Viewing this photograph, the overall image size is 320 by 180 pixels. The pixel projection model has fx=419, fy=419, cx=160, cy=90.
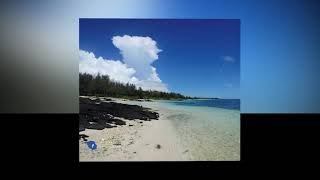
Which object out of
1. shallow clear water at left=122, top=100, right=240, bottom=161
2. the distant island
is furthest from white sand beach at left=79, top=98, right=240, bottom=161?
the distant island

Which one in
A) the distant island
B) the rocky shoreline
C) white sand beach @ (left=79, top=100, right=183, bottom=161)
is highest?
the distant island

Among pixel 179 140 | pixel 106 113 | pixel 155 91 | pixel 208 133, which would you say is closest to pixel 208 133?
pixel 208 133

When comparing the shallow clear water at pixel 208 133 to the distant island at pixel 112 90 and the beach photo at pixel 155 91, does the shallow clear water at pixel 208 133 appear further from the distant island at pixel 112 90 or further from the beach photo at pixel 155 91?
the distant island at pixel 112 90

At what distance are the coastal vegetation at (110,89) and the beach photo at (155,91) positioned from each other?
0.4 inches

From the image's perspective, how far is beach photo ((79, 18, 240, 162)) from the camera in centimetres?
432

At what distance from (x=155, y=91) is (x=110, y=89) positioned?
0.47m

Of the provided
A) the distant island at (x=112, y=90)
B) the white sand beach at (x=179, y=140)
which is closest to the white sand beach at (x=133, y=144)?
the white sand beach at (x=179, y=140)

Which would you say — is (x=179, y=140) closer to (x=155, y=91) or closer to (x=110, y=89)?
(x=155, y=91)

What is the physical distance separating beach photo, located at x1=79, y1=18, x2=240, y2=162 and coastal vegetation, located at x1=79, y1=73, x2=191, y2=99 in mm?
10

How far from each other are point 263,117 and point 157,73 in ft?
4.24

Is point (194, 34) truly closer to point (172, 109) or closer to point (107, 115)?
point (172, 109)

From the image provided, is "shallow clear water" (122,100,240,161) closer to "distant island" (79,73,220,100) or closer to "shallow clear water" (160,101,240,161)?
"shallow clear water" (160,101,240,161)

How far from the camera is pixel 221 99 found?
4.42 m

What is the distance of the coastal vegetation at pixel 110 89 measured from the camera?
170 inches
